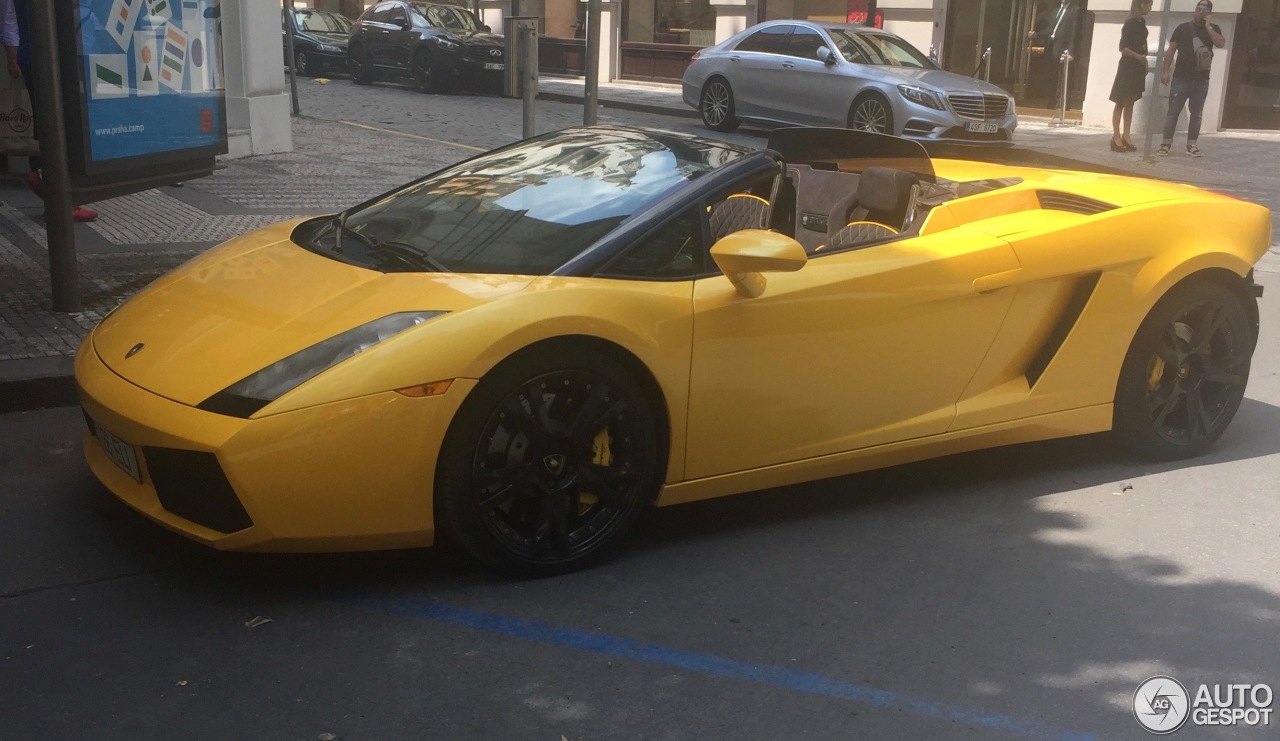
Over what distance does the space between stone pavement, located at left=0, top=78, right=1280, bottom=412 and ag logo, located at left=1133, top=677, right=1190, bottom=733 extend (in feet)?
14.1

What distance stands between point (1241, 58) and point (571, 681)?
65.0 feet

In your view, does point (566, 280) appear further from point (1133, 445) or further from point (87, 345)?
point (1133, 445)

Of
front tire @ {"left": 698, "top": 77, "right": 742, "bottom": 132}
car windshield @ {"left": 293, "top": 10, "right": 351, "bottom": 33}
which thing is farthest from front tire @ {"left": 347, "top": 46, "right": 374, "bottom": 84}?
front tire @ {"left": 698, "top": 77, "right": 742, "bottom": 132}

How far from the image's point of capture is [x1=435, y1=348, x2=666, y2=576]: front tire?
3.67 m

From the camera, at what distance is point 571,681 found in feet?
10.9

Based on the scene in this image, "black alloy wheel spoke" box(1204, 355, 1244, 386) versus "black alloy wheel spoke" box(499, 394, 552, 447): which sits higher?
"black alloy wheel spoke" box(499, 394, 552, 447)

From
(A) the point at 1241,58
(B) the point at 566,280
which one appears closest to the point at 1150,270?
(B) the point at 566,280

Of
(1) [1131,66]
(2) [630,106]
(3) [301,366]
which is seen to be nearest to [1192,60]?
(1) [1131,66]

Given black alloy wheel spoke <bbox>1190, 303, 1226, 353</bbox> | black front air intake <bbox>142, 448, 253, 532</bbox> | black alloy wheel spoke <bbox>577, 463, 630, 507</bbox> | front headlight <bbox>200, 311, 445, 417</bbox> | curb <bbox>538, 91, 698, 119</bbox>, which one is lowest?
curb <bbox>538, 91, 698, 119</bbox>

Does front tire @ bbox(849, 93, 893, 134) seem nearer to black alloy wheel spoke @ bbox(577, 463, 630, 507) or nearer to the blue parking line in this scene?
black alloy wheel spoke @ bbox(577, 463, 630, 507)

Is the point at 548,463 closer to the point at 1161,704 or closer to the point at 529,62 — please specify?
the point at 1161,704

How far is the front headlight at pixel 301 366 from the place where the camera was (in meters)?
Result: 3.47

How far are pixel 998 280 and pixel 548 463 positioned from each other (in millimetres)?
1757

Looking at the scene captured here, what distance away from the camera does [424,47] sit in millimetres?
22359
